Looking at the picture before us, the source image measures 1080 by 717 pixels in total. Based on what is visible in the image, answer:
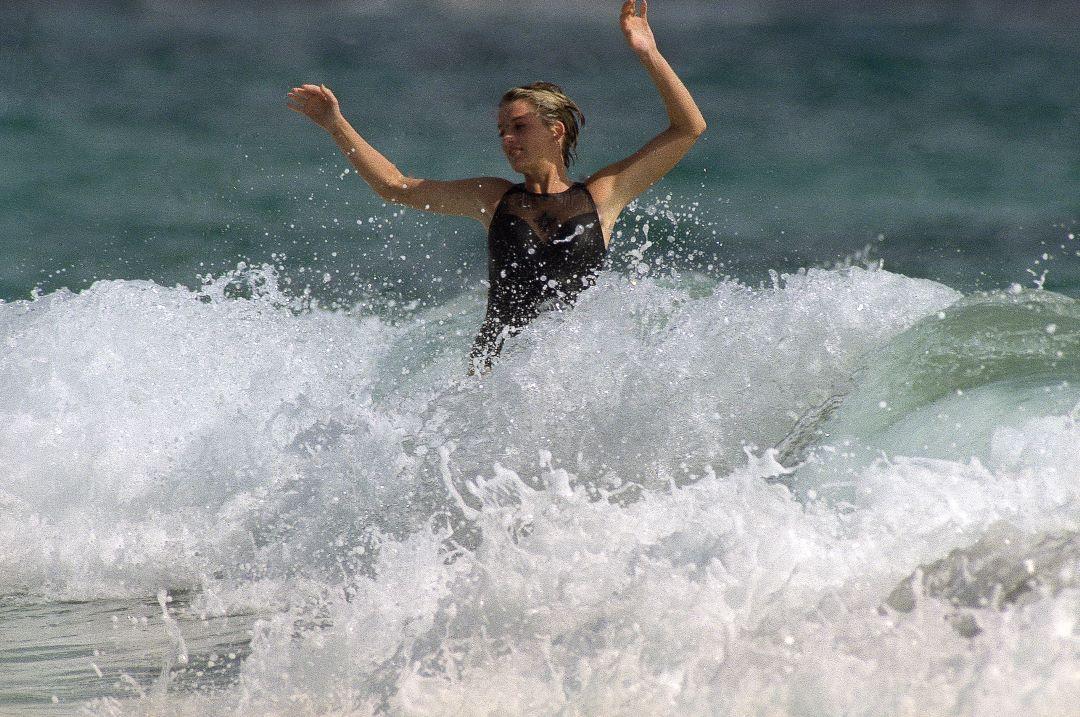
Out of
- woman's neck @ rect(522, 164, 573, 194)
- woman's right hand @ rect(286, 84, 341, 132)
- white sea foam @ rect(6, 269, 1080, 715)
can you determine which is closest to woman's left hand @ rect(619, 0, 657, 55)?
woman's neck @ rect(522, 164, 573, 194)

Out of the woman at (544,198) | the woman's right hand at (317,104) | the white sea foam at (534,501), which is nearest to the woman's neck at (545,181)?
the woman at (544,198)

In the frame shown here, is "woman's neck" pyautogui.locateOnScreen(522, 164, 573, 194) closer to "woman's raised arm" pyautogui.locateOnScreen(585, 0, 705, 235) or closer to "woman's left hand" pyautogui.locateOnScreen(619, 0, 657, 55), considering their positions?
"woman's raised arm" pyautogui.locateOnScreen(585, 0, 705, 235)

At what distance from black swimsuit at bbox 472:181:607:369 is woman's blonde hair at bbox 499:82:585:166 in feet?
0.60

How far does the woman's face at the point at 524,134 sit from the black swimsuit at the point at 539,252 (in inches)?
4.5

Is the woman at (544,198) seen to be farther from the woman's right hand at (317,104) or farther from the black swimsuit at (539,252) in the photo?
the woman's right hand at (317,104)

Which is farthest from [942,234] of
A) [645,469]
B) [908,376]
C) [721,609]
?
[721,609]

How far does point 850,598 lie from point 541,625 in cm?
59

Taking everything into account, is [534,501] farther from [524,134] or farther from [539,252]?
[524,134]

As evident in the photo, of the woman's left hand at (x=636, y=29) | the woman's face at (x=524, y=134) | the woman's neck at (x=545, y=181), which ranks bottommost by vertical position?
the woman's neck at (x=545, y=181)

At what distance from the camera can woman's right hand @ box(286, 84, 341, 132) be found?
13.0 ft

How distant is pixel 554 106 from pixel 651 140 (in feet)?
1.14

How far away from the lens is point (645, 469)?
11.8ft

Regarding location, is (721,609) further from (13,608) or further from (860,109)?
(860,109)

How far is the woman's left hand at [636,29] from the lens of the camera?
361 cm
